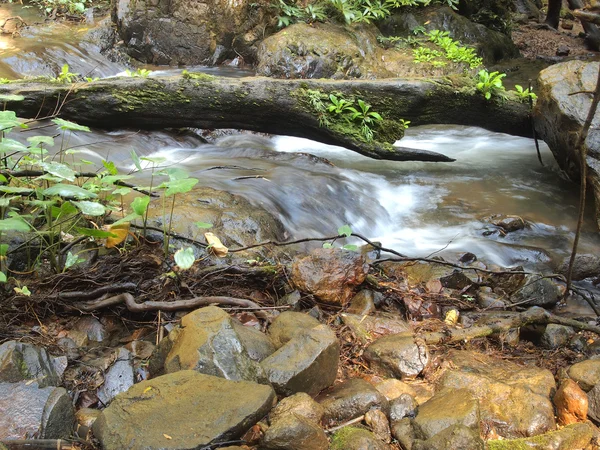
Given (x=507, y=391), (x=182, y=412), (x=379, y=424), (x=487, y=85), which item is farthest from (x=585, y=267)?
(x=182, y=412)

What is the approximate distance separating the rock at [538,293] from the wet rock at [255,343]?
8.37ft

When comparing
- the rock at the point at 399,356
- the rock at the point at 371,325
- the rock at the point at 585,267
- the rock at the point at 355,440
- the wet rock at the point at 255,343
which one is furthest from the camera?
the rock at the point at 585,267

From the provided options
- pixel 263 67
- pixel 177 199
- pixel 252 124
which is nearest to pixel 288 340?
pixel 177 199

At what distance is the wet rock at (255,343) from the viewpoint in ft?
9.33

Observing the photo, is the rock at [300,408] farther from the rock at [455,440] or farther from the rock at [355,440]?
the rock at [455,440]

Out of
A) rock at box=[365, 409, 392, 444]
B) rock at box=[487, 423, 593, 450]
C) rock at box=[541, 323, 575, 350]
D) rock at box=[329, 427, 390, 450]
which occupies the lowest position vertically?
rock at box=[541, 323, 575, 350]

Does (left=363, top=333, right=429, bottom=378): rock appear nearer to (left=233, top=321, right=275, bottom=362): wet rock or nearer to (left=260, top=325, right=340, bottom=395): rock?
(left=260, top=325, right=340, bottom=395): rock

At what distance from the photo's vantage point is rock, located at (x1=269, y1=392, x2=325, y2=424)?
97.8 inches

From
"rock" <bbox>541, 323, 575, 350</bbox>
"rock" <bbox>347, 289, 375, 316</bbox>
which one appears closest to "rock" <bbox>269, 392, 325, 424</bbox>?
"rock" <bbox>347, 289, 375, 316</bbox>

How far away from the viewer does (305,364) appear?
2.72m

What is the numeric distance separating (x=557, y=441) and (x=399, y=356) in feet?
3.23

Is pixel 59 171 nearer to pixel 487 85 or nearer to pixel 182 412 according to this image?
pixel 182 412

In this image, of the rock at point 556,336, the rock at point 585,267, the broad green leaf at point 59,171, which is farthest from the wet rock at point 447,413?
the rock at point 585,267

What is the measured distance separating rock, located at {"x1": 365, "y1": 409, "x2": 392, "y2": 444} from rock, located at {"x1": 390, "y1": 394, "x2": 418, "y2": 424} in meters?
0.06
